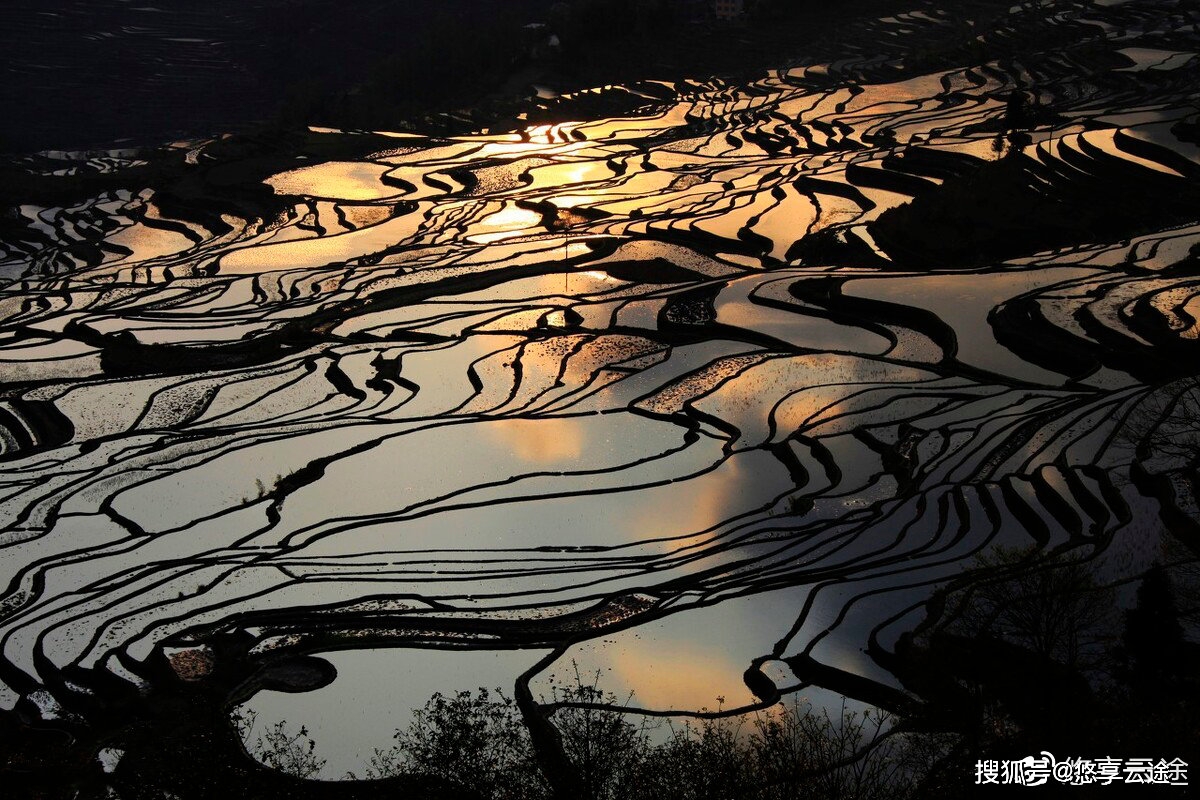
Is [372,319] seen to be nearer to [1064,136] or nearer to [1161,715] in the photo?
[1161,715]

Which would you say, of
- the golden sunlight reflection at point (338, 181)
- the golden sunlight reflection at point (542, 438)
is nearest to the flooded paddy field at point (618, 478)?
the golden sunlight reflection at point (542, 438)

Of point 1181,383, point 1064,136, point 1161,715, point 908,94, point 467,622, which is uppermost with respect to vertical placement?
point 908,94

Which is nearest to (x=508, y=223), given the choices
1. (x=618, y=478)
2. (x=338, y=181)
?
(x=338, y=181)

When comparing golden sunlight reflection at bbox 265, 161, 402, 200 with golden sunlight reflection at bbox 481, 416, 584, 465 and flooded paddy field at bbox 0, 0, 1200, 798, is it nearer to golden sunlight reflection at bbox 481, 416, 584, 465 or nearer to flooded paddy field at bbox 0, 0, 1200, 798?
flooded paddy field at bbox 0, 0, 1200, 798

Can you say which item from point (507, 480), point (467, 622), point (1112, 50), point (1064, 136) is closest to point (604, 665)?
point (467, 622)

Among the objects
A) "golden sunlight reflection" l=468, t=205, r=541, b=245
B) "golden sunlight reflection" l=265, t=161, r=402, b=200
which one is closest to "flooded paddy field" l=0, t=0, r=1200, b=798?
"golden sunlight reflection" l=468, t=205, r=541, b=245

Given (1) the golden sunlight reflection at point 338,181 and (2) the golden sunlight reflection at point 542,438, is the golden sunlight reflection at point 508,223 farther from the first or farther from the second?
(2) the golden sunlight reflection at point 542,438

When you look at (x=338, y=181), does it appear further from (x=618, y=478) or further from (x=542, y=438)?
(x=618, y=478)

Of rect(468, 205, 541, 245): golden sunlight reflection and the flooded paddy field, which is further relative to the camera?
rect(468, 205, 541, 245): golden sunlight reflection
